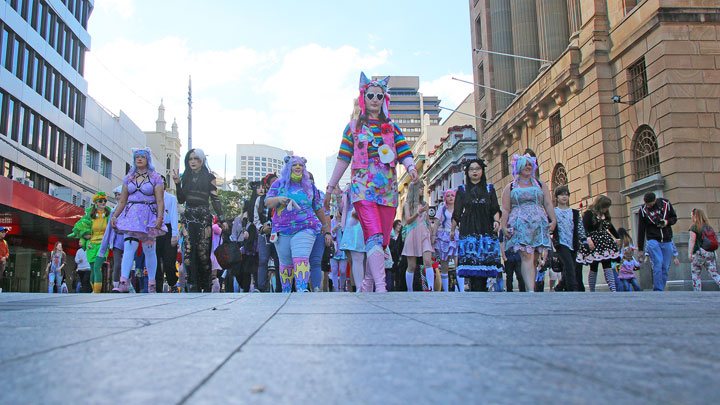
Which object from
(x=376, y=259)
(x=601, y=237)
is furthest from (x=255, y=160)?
(x=376, y=259)

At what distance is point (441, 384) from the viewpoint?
127cm

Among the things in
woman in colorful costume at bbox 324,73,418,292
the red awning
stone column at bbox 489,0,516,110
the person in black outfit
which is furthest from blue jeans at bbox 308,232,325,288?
stone column at bbox 489,0,516,110

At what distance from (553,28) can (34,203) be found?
75.8ft

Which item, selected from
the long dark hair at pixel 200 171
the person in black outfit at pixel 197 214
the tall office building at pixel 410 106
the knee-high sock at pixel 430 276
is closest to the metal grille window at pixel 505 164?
the knee-high sock at pixel 430 276

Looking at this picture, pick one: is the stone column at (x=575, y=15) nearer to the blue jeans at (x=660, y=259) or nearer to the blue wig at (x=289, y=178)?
the blue jeans at (x=660, y=259)

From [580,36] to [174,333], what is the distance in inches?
917

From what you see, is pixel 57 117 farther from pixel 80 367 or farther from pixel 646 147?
pixel 80 367

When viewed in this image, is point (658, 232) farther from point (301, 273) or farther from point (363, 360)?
point (363, 360)

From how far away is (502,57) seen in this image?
117ft

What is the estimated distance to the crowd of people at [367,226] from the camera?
23.8ft

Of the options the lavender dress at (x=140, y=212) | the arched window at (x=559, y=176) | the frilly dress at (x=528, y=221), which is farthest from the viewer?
the arched window at (x=559, y=176)

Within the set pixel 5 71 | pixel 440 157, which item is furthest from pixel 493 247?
pixel 440 157

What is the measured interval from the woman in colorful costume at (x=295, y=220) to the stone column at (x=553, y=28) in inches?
899

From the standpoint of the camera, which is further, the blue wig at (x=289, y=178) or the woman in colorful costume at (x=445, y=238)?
the woman in colorful costume at (x=445, y=238)
